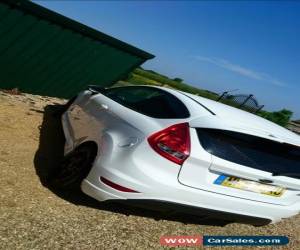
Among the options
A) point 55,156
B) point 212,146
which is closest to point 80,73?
point 55,156

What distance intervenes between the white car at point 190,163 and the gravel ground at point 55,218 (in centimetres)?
32

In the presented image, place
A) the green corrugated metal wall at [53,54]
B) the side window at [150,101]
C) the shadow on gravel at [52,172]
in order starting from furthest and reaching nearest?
the green corrugated metal wall at [53,54], the shadow on gravel at [52,172], the side window at [150,101]

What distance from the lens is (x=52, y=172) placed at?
487cm

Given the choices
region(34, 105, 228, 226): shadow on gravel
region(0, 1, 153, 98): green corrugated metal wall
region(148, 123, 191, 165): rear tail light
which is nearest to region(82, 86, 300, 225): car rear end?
region(148, 123, 191, 165): rear tail light

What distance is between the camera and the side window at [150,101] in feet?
14.6

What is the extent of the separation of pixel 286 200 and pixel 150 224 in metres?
1.52

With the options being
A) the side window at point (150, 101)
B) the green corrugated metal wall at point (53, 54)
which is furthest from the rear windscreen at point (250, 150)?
the green corrugated metal wall at point (53, 54)

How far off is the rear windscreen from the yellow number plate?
0.17 meters

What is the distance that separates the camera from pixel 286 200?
15.5 ft

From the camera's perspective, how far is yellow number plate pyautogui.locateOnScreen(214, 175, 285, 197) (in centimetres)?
421

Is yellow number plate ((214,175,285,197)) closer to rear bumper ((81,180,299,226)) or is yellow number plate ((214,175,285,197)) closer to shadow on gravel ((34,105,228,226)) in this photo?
rear bumper ((81,180,299,226))

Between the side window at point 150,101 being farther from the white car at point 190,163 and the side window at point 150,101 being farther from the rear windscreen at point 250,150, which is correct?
the rear windscreen at point 250,150

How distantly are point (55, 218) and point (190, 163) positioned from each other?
1428 millimetres

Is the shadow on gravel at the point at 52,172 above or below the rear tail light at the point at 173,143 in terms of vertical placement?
below
